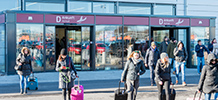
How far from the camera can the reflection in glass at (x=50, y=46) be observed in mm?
18234

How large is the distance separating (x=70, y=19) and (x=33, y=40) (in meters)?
2.44

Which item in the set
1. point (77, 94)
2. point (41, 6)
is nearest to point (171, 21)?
point (41, 6)

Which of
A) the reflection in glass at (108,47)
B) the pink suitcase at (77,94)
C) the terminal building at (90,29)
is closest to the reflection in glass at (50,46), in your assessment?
the terminal building at (90,29)

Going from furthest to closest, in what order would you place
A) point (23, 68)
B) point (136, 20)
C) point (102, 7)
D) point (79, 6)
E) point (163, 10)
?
point (163, 10)
point (102, 7)
point (79, 6)
point (136, 20)
point (23, 68)

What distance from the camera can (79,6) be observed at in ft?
66.1

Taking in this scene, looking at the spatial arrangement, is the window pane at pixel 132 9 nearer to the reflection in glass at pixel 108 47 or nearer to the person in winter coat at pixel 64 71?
the reflection in glass at pixel 108 47

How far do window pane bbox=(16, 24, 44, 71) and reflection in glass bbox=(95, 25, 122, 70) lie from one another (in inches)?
132

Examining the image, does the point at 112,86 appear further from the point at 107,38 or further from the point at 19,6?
the point at 19,6

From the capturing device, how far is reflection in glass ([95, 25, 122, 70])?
19.3m

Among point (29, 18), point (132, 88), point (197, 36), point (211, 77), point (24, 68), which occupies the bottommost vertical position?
point (132, 88)

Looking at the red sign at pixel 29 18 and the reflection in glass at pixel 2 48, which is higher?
the red sign at pixel 29 18

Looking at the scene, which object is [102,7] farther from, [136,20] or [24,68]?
[24,68]

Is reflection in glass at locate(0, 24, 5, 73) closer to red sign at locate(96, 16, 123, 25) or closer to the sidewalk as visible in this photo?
the sidewalk

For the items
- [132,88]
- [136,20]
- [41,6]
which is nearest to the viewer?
[132,88]
